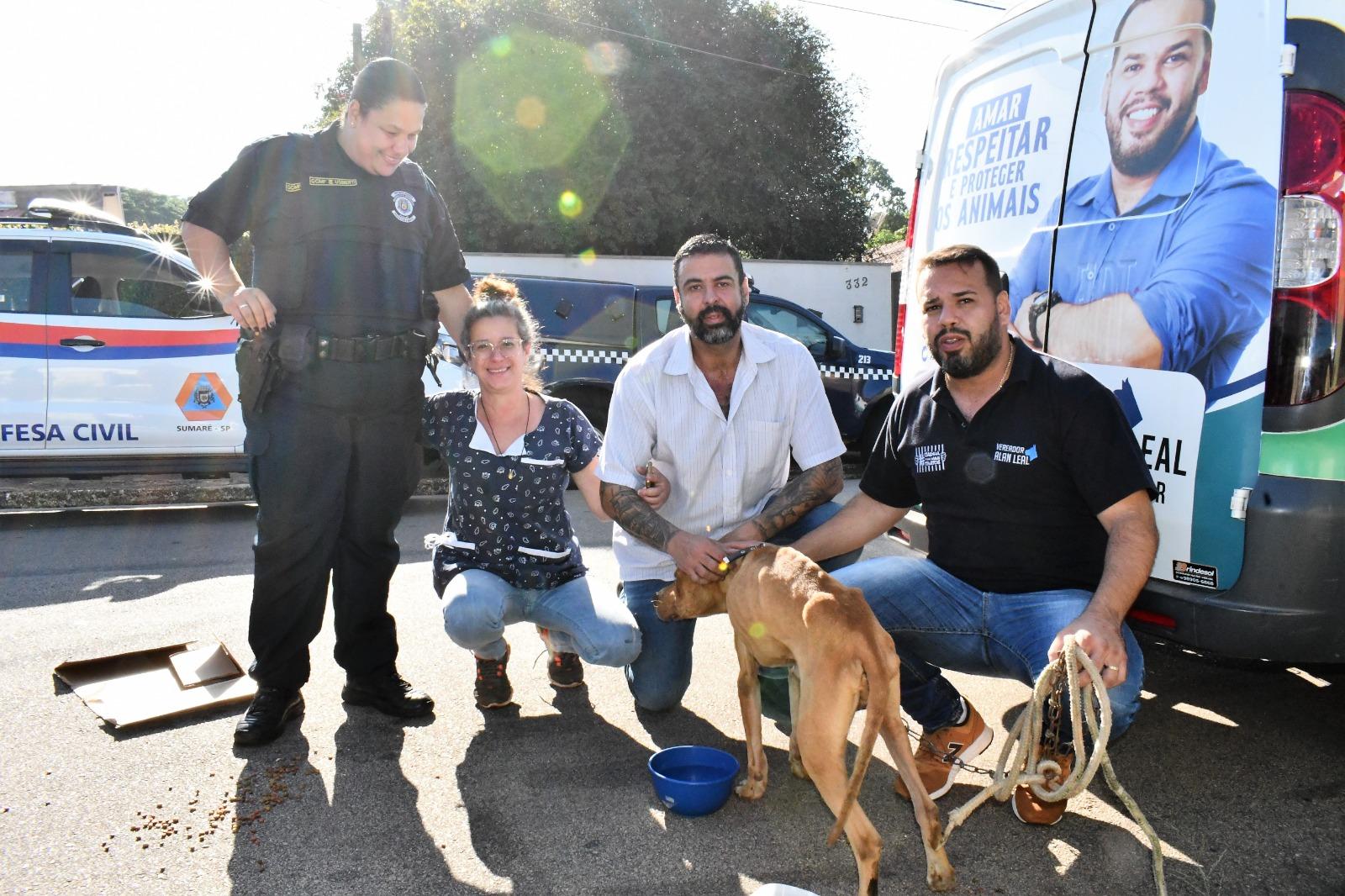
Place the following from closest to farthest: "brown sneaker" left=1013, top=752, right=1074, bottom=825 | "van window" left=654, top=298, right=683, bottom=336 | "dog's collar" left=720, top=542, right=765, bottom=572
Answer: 1. "brown sneaker" left=1013, top=752, right=1074, bottom=825
2. "dog's collar" left=720, top=542, right=765, bottom=572
3. "van window" left=654, top=298, right=683, bottom=336

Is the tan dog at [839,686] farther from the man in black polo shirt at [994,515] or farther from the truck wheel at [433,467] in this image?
the truck wheel at [433,467]

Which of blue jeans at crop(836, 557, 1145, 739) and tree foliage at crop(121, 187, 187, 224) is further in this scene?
tree foliage at crop(121, 187, 187, 224)

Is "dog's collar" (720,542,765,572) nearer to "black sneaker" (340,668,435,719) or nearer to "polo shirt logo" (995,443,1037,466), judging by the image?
"polo shirt logo" (995,443,1037,466)

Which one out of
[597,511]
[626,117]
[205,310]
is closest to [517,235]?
[626,117]

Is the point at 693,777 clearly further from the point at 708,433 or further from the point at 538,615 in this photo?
the point at 708,433

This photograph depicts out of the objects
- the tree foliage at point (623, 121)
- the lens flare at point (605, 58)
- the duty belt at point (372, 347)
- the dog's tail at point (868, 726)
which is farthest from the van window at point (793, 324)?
the lens flare at point (605, 58)

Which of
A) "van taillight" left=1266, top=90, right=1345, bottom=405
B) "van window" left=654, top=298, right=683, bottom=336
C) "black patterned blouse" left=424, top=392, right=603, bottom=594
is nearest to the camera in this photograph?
"van taillight" left=1266, top=90, right=1345, bottom=405

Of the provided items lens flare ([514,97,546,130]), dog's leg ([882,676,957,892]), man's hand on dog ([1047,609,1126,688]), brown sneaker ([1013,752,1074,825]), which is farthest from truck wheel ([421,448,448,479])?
lens flare ([514,97,546,130])

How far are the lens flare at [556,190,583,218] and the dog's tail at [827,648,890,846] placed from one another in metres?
16.4

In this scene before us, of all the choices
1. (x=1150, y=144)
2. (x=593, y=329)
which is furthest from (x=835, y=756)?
(x=593, y=329)

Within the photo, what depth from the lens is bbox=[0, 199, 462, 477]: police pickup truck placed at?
6.49m

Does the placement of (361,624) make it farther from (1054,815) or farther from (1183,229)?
(1183,229)

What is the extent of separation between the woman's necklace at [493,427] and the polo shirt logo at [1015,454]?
1.62 metres

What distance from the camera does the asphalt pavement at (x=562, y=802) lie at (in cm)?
247
